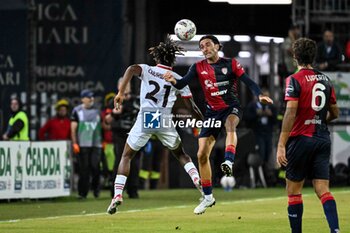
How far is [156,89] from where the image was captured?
18.4 meters

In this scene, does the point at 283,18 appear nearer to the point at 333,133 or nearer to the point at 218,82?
the point at 333,133

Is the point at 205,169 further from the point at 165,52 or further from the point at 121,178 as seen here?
the point at 165,52

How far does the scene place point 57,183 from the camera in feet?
79.5

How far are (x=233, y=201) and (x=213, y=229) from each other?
691 cm

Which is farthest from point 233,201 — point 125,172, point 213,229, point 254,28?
point 254,28

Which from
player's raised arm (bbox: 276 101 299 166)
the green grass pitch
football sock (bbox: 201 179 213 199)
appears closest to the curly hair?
football sock (bbox: 201 179 213 199)

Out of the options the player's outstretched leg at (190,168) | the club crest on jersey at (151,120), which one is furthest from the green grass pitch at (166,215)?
the club crest on jersey at (151,120)

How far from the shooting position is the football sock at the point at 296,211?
13375 mm

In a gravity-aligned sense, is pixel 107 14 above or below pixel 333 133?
above

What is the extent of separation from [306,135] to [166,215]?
19.0ft

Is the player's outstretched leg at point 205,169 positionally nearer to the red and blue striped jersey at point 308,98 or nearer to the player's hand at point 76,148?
the red and blue striped jersey at point 308,98

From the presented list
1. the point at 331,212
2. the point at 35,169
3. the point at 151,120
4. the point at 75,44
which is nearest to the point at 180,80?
the point at 151,120

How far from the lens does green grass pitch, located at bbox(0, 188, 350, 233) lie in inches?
635

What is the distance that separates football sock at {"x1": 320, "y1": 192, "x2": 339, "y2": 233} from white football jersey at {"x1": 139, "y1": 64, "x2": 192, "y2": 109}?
5.26 m
